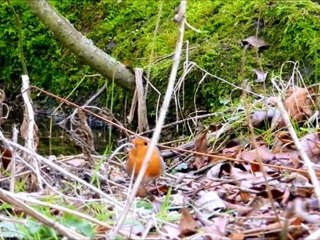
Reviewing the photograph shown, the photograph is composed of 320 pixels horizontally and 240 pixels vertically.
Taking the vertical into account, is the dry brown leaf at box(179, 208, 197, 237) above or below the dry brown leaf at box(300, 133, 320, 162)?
below

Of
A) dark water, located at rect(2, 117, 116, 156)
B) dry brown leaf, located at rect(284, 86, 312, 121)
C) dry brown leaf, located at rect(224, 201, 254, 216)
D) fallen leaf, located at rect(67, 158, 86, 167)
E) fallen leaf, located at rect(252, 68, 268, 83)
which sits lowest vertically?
dry brown leaf, located at rect(224, 201, 254, 216)

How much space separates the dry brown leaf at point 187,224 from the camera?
187 cm

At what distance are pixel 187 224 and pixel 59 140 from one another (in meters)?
2.19

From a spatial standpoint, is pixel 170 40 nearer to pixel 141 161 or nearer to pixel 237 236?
pixel 141 161

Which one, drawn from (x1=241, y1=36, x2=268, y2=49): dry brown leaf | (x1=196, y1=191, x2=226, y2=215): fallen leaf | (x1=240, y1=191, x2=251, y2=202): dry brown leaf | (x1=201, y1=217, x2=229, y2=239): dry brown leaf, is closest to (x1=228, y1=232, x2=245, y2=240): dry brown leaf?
(x1=201, y1=217, x2=229, y2=239): dry brown leaf

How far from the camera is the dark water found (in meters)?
3.69

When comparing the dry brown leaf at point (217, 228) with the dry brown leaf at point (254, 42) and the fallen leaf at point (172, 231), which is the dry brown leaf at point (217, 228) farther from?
the dry brown leaf at point (254, 42)

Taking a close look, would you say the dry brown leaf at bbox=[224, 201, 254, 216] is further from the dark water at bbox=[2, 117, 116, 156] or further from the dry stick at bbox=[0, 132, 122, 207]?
the dark water at bbox=[2, 117, 116, 156]

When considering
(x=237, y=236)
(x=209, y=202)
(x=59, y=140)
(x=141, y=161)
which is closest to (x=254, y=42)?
(x=59, y=140)

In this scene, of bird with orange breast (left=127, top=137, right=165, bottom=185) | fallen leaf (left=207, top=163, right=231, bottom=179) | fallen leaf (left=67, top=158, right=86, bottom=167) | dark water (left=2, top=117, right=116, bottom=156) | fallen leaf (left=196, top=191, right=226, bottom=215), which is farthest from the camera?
dark water (left=2, top=117, right=116, bottom=156)

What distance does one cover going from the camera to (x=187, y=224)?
6.18 feet

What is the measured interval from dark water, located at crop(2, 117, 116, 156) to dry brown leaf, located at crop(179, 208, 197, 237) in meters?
1.50

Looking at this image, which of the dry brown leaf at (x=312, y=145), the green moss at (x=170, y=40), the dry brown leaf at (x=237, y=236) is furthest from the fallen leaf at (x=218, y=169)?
the dry brown leaf at (x=237, y=236)

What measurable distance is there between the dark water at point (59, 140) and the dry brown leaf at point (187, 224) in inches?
59.2
